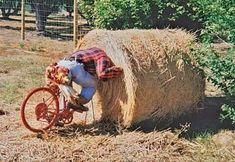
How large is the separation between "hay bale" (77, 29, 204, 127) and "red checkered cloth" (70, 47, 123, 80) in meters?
0.13

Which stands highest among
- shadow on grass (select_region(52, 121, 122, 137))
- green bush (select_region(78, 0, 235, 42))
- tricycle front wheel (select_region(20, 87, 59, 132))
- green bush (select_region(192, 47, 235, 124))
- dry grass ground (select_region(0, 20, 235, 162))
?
green bush (select_region(78, 0, 235, 42))

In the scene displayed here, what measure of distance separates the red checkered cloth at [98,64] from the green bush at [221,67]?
3.73ft

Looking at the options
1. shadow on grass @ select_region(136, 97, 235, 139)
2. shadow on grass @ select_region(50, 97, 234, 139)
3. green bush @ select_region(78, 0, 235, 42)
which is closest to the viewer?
shadow on grass @ select_region(50, 97, 234, 139)

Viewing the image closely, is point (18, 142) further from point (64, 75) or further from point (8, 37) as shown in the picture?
point (8, 37)

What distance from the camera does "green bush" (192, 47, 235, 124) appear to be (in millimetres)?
6805

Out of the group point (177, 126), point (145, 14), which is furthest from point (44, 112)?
point (145, 14)

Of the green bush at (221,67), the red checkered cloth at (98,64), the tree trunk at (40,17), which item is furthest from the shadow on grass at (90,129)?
the tree trunk at (40,17)

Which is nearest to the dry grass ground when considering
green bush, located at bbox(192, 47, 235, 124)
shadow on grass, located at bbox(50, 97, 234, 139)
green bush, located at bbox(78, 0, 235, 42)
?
shadow on grass, located at bbox(50, 97, 234, 139)

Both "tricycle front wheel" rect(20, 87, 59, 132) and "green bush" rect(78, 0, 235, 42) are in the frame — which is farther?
"green bush" rect(78, 0, 235, 42)

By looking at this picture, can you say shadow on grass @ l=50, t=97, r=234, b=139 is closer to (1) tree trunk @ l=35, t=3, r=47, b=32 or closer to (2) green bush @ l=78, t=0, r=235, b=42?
(2) green bush @ l=78, t=0, r=235, b=42

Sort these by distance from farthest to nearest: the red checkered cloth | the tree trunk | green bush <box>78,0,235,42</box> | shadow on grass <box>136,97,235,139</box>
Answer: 1. the tree trunk
2. green bush <box>78,0,235,42</box>
3. shadow on grass <box>136,97,235,139</box>
4. the red checkered cloth

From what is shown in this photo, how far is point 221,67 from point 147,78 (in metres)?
0.94

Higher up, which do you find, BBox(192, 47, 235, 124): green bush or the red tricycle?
BBox(192, 47, 235, 124): green bush

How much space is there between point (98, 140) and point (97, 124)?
70cm
